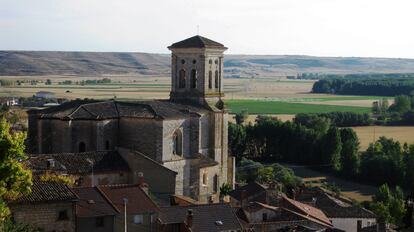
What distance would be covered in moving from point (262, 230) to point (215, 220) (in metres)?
4.66

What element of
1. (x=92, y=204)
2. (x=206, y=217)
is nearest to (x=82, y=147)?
(x=206, y=217)

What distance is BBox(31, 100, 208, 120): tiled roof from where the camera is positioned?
43.0m

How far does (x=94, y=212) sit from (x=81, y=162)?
1004cm

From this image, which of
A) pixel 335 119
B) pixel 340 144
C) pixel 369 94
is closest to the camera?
pixel 340 144

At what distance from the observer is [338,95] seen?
179 meters

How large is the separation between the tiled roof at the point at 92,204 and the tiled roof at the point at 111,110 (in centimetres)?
1249

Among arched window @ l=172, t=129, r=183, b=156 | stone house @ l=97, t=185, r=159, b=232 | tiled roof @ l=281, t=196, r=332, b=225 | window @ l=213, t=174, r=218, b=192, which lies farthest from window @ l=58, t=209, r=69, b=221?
window @ l=213, t=174, r=218, b=192

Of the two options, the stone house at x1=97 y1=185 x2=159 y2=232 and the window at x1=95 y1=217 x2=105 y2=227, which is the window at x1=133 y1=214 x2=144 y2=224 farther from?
the window at x1=95 y1=217 x2=105 y2=227

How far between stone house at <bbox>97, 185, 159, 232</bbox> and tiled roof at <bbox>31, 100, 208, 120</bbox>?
A: 12011mm

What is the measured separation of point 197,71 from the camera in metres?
51.3

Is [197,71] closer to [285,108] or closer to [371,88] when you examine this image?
[285,108]

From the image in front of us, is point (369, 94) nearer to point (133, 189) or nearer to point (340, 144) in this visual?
point (340, 144)

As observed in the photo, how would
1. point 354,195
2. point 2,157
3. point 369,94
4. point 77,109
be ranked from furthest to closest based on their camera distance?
point 369,94
point 354,195
point 77,109
point 2,157

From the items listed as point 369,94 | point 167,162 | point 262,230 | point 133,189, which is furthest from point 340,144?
point 369,94
